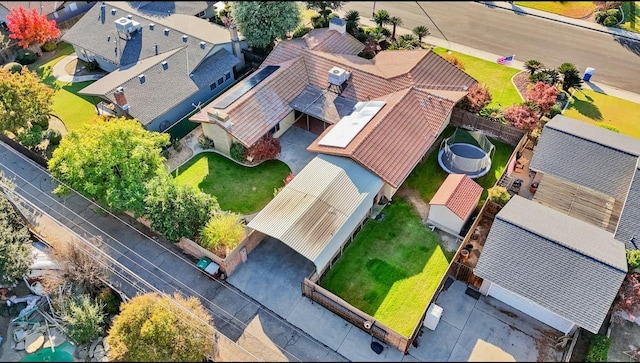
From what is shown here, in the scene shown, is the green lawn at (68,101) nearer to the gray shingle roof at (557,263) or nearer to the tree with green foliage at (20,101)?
the tree with green foliage at (20,101)

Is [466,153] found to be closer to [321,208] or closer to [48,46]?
[321,208]

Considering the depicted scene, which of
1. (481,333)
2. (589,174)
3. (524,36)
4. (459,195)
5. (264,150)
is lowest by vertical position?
(481,333)

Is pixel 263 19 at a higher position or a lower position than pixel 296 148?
higher

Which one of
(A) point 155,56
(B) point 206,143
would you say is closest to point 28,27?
(A) point 155,56

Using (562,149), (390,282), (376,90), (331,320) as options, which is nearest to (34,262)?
(331,320)

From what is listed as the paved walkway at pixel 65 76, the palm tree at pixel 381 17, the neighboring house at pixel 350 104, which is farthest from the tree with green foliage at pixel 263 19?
the paved walkway at pixel 65 76

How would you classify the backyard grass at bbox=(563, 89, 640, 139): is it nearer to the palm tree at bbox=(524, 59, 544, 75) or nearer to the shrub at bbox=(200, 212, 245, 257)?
the palm tree at bbox=(524, 59, 544, 75)

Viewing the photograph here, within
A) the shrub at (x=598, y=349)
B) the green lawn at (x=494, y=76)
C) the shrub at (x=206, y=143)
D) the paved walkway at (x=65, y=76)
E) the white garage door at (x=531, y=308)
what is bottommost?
the shrub at (x=598, y=349)

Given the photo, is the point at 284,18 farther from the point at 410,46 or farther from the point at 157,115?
the point at 157,115
